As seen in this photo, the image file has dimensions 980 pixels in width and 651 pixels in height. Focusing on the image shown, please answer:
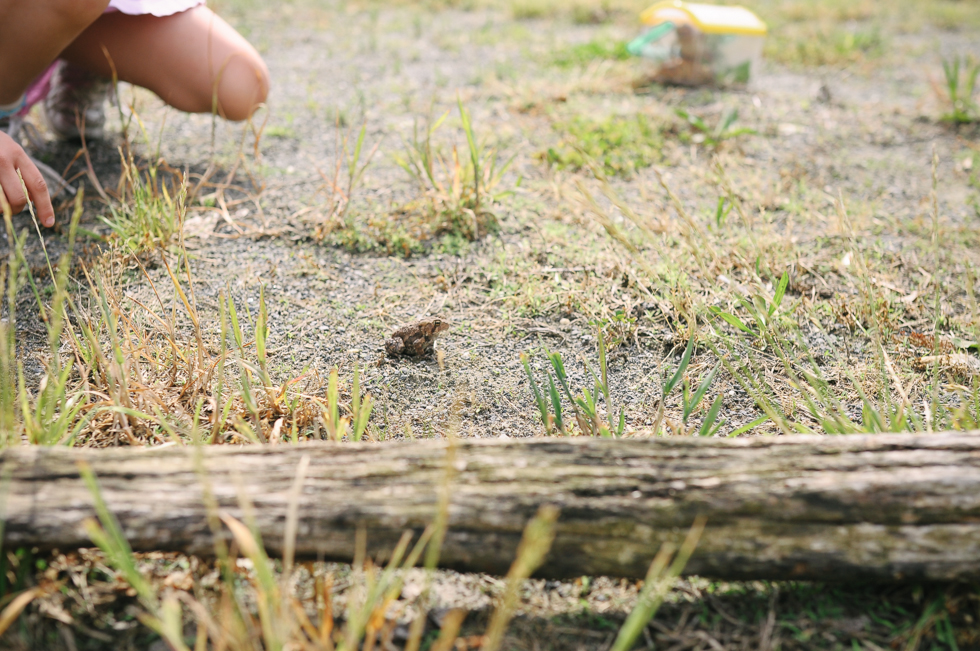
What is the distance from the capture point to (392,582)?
1.07 m

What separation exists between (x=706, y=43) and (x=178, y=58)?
255 cm

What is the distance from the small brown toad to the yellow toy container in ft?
8.23

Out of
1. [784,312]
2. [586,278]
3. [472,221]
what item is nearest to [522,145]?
[472,221]

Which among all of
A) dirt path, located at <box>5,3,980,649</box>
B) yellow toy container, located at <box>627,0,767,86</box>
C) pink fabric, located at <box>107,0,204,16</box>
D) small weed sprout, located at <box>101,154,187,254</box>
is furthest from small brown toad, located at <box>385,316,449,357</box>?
yellow toy container, located at <box>627,0,767,86</box>

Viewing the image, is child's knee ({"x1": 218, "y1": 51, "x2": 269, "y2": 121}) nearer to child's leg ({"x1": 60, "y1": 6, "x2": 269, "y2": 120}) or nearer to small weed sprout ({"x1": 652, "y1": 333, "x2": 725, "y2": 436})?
child's leg ({"x1": 60, "y1": 6, "x2": 269, "y2": 120})

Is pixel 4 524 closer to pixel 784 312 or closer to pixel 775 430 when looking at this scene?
pixel 775 430

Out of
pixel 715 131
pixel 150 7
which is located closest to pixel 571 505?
pixel 150 7

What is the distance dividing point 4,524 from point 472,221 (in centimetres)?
153

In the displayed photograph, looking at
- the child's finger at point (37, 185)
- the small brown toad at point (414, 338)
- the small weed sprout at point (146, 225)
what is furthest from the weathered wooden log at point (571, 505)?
the small weed sprout at point (146, 225)

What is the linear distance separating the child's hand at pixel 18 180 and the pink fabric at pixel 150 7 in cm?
99

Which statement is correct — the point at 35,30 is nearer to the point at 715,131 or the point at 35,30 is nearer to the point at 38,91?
the point at 38,91

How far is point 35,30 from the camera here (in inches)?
74.8

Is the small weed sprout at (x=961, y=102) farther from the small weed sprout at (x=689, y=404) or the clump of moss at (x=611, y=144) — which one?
the small weed sprout at (x=689, y=404)

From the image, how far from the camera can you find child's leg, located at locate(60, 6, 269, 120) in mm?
2355
